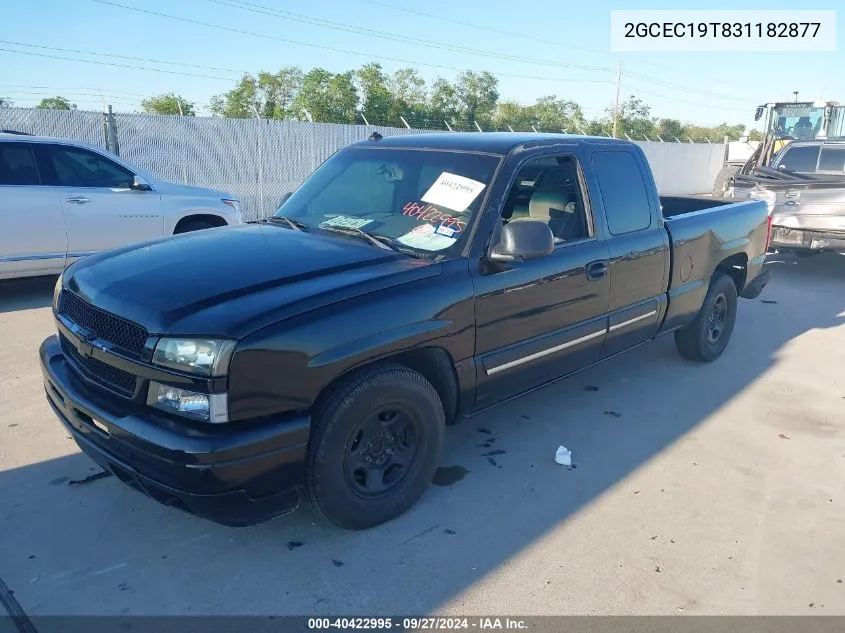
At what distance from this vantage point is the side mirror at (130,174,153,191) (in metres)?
7.73

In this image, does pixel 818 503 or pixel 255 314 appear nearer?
pixel 255 314

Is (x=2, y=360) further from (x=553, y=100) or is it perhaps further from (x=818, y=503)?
(x=553, y=100)

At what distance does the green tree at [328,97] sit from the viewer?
35156 mm

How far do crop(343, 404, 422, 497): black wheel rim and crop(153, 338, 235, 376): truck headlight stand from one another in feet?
2.37

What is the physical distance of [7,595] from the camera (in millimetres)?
2721

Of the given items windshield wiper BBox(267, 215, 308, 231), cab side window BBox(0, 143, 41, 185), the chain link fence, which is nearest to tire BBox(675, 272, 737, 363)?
windshield wiper BBox(267, 215, 308, 231)

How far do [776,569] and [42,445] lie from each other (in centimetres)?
400

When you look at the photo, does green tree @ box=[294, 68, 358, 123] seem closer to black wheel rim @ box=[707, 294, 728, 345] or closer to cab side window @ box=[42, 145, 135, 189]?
cab side window @ box=[42, 145, 135, 189]

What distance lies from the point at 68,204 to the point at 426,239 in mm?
5388

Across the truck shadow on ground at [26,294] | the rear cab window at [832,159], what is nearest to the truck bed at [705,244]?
the rear cab window at [832,159]

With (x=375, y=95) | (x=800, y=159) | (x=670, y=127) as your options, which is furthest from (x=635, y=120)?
(x=800, y=159)

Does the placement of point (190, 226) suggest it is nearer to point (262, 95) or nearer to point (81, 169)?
point (81, 169)

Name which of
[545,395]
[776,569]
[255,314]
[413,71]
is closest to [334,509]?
[255,314]

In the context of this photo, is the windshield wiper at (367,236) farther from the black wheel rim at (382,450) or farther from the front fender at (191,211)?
the front fender at (191,211)
